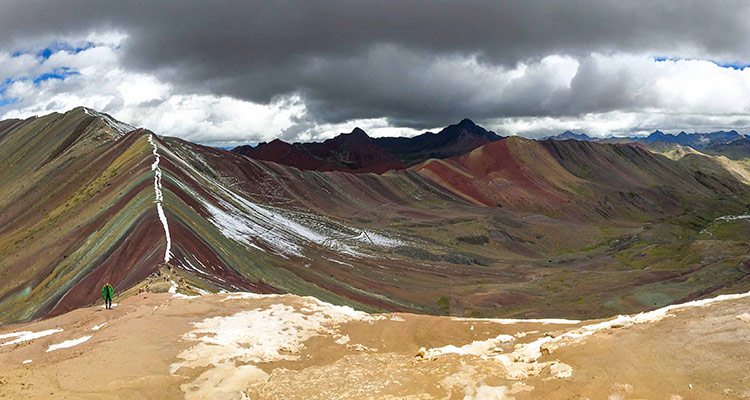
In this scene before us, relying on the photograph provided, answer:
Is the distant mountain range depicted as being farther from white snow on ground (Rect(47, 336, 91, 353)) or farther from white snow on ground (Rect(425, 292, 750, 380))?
white snow on ground (Rect(425, 292, 750, 380))

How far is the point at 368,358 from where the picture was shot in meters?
15.8

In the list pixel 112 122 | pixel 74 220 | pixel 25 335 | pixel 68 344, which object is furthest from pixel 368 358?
pixel 112 122

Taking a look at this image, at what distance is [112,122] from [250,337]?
357 feet

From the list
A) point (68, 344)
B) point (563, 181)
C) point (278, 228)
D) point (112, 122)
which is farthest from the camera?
point (563, 181)

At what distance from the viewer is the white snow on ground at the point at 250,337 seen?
14.5 meters

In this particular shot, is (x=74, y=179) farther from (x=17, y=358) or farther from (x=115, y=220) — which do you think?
(x=17, y=358)

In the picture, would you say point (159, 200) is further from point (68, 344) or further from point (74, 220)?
point (68, 344)

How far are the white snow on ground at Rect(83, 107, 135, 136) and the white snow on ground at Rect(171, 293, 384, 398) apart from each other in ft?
316

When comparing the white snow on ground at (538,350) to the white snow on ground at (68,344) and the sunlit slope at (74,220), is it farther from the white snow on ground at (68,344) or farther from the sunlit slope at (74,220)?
the sunlit slope at (74,220)

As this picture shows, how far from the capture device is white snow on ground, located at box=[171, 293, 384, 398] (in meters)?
14.5

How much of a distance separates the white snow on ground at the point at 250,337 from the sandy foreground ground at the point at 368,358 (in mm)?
68

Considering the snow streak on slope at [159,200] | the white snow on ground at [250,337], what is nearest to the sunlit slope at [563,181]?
the snow streak on slope at [159,200]

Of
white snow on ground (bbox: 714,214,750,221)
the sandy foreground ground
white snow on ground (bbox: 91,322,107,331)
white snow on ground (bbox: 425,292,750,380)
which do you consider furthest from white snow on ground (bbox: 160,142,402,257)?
white snow on ground (bbox: 714,214,750,221)

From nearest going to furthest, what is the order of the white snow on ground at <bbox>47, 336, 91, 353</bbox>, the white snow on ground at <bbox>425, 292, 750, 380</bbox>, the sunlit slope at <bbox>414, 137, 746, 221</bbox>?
the white snow on ground at <bbox>425, 292, 750, 380</bbox> < the white snow on ground at <bbox>47, 336, 91, 353</bbox> < the sunlit slope at <bbox>414, 137, 746, 221</bbox>
